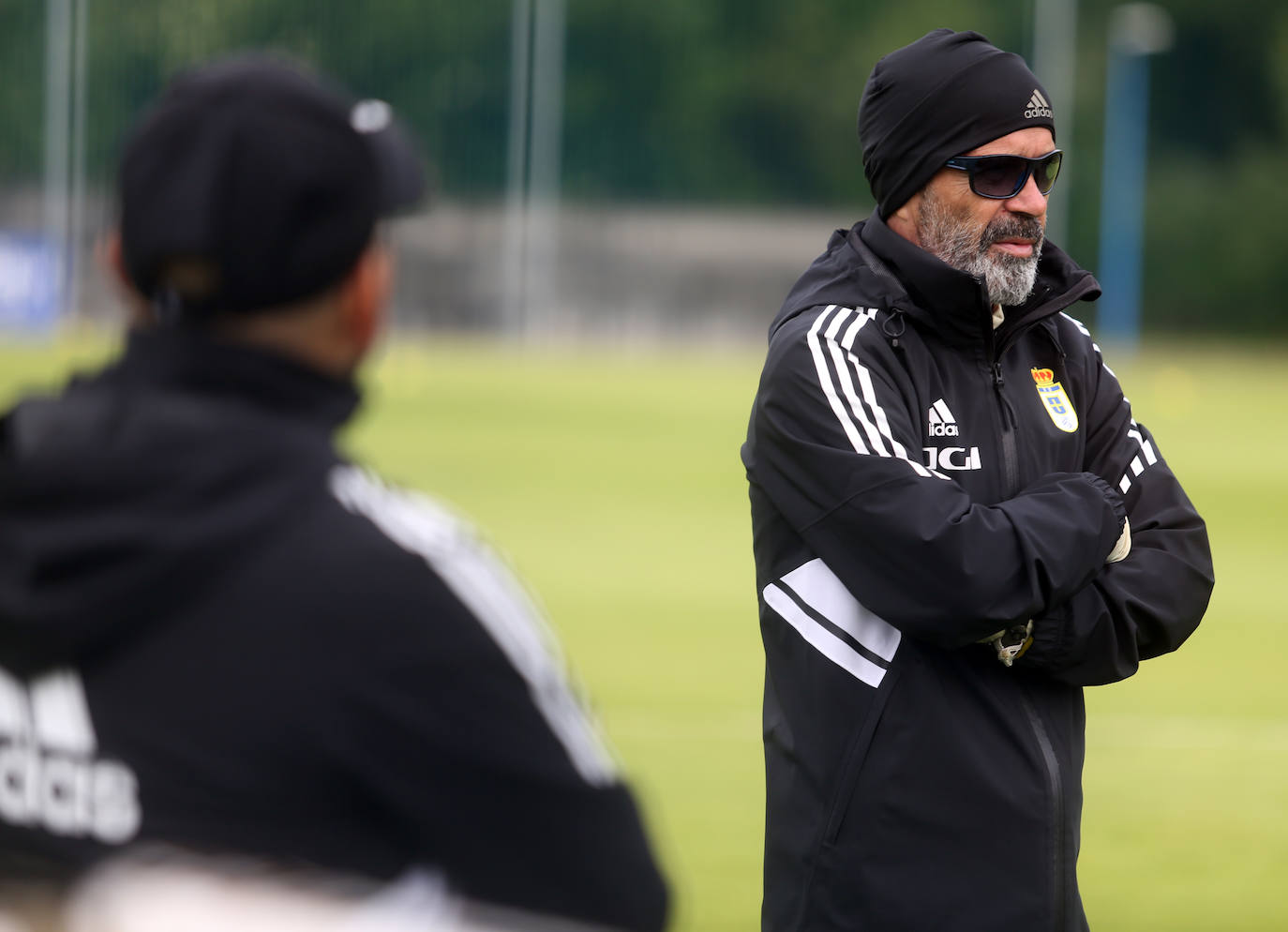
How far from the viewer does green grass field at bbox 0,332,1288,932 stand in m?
6.67

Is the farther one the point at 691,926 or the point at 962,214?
the point at 691,926

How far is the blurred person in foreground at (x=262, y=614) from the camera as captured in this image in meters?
1.63

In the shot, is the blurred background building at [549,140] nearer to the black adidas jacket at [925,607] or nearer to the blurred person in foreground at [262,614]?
the black adidas jacket at [925,607]

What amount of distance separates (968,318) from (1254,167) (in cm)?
4661

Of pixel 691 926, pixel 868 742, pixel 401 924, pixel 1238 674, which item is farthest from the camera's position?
pixel 1238 674

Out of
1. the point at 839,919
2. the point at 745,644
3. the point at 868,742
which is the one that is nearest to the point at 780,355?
the point at 868,742

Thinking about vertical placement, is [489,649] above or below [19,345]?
above

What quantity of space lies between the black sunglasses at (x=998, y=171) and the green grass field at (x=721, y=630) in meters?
1.16

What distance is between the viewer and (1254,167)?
47.1 meters

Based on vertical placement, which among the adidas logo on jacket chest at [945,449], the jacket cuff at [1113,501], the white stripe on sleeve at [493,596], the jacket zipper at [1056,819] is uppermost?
the white stripe on sleeve at [493,596]

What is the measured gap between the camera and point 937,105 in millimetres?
3346

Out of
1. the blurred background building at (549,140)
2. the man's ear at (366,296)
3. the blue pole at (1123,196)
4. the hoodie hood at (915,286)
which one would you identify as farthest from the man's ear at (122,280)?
the blue pole at (1123,196)

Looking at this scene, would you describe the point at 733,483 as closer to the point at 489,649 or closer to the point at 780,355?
the point at 780,355

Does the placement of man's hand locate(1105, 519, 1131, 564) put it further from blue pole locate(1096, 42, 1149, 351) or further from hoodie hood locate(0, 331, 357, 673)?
blue pole locate(1096, 42, 1149, 351)
